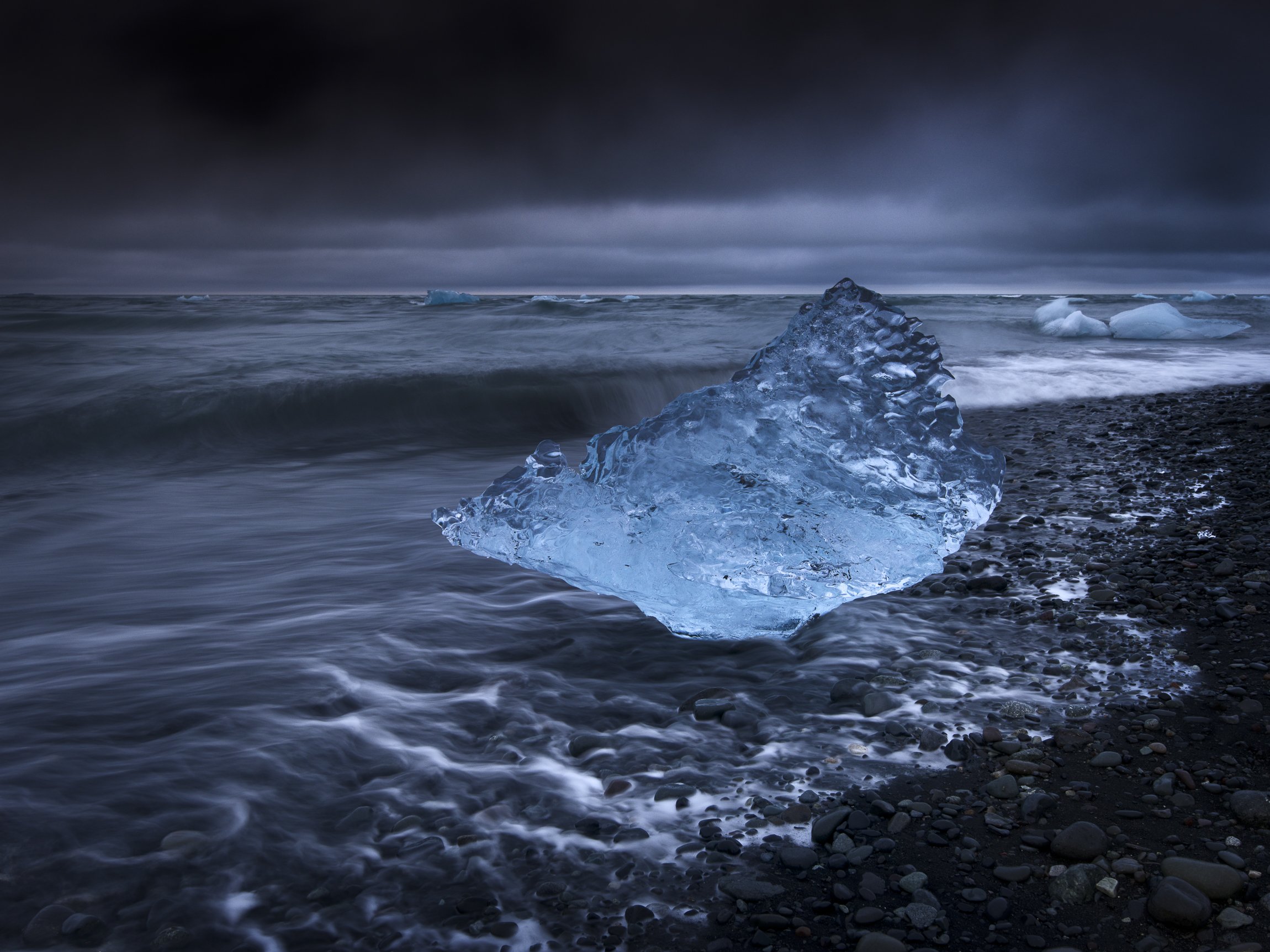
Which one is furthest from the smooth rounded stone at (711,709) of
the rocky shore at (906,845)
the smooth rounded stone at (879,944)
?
the smooth rounded stone at (879,944)

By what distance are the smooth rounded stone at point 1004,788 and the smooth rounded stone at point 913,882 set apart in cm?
44

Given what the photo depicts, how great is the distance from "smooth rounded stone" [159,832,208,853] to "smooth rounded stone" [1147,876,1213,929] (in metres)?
2.44

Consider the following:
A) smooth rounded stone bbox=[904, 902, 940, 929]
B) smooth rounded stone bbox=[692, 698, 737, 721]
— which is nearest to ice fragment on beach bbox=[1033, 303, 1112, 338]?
smooth rounded stone bbox=[692, 698, 737, 721]

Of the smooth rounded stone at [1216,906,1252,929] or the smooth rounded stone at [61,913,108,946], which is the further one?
the smooth rounded stone at [61,913,108,946]

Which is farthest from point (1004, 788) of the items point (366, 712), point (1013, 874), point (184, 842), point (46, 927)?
point (46, 927)

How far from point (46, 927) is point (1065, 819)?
2633 mm

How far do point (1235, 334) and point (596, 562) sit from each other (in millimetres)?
26577

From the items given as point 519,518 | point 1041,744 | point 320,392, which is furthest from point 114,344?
point 1041,744

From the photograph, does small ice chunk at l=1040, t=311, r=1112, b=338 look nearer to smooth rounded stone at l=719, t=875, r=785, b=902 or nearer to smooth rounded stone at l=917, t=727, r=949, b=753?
smooth rounded stone at l=917, t=727, r=949, b=753

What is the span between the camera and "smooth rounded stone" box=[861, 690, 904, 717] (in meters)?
2.70

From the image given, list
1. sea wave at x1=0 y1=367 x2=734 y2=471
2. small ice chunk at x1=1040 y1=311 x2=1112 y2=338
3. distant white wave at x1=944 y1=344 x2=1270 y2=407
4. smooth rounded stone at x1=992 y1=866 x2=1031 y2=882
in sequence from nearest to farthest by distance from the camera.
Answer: smooth rounded stone at x1=992 y1=866 x2=1031 y2=882 → sea wave at x1=0 y1=367 x2=734 y2=471 → distant white wave at x1=944 y1=344 x2=1270 y2=407 → small ice chunk at x1=1040 y1=311 x2=1112 y2=338

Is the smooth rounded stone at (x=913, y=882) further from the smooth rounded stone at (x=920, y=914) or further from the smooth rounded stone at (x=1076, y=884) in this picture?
the smooth rounded stone at (x=1076, y=884)

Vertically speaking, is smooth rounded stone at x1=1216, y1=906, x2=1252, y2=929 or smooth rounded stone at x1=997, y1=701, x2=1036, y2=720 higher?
smooth rounded stone at x1=997, y1=701, x2=1036, y2=720

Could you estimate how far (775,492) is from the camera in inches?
136
